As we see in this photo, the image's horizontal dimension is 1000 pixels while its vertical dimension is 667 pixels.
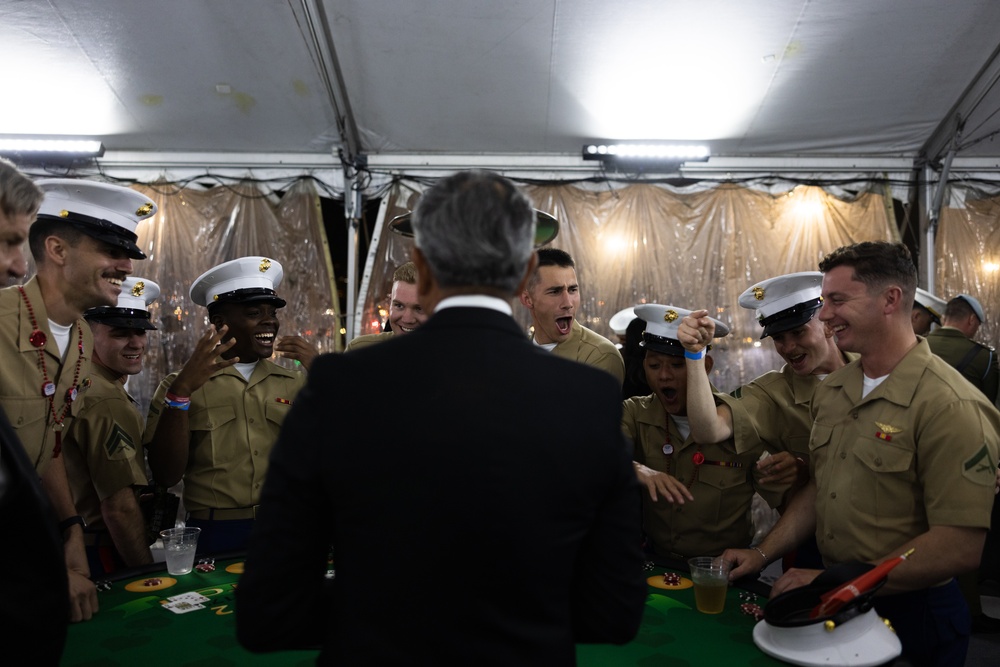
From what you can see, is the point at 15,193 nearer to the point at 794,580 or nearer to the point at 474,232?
the point at 474,232

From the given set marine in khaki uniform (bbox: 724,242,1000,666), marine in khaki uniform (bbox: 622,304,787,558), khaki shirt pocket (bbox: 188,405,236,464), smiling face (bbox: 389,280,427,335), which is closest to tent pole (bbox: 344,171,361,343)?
smiling face (bbox: 389,280,427,335)

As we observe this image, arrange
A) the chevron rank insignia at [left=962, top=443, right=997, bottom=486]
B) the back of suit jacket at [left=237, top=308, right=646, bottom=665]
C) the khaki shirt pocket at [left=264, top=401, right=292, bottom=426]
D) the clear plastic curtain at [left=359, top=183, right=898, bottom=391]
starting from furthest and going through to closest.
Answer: the clear plastic curtain at [left=359, top=183, right=898, bottom=391], the khaki shirt pocket at [left=264, top=401, right=292, bottom=426], the chevron rank insignia at [left=962, top=443, right=997, bottom=486], the back of suit jacket at [left=237, top=308, right=646, bottom=665]

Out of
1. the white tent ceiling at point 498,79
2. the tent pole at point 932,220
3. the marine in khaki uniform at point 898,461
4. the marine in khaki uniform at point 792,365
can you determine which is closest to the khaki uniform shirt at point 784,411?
the marine in khaki uniform at point 792,365

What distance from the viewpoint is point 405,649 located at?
1.07 meters

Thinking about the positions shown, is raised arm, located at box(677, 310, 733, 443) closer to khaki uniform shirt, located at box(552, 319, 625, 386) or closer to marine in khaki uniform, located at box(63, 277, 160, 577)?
khaki uniform shirt, located at box(552, 319, 625, 386)

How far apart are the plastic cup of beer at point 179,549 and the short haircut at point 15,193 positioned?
1.19m

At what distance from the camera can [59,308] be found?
8.14ft

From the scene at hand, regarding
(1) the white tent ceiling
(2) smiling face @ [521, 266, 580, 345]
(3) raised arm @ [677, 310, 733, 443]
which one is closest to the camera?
(3) raised arm @ [677, 310, 733, 443]

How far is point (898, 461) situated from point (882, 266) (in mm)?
635

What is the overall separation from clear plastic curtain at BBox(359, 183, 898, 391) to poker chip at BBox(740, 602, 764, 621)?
11.6ft

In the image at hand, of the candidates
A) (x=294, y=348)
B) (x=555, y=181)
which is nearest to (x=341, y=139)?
(x=555, y=181)

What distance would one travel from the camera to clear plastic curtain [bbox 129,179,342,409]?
18.0ft

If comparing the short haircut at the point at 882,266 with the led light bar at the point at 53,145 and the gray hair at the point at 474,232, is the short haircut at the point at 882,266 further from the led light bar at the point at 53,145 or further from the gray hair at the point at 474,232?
the led light bar at the point at 53,145

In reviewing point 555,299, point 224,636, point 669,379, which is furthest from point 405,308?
point 224,636
